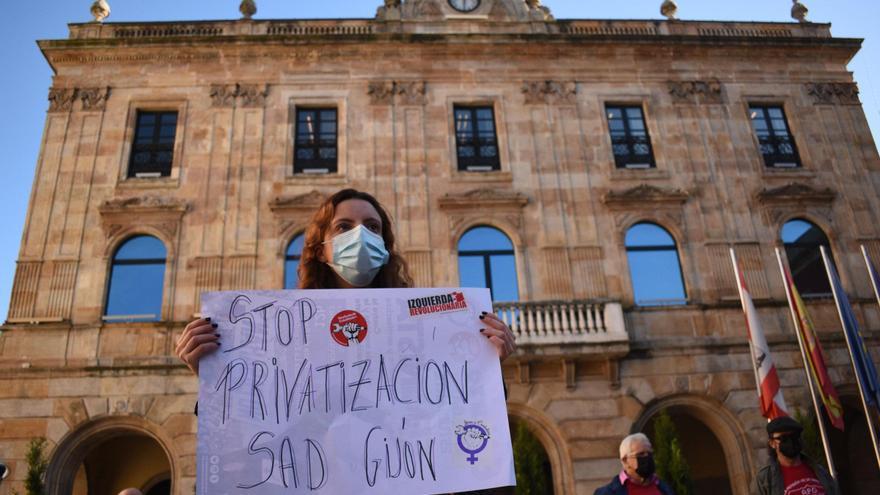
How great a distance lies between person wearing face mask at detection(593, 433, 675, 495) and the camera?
685 centimetres

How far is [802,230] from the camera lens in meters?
17.3

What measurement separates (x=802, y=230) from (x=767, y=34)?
667 cm

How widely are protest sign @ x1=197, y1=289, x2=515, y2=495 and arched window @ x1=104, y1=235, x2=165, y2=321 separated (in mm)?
13749

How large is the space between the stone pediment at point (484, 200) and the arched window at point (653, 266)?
10.1 feet

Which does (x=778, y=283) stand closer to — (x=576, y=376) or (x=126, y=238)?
(x=576, y=376)

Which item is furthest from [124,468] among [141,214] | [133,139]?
[133,139]

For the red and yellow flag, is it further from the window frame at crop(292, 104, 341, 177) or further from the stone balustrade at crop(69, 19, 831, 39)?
the window frame at crop(292, 104, 341, 177)

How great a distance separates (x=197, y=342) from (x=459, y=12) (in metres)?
18.5

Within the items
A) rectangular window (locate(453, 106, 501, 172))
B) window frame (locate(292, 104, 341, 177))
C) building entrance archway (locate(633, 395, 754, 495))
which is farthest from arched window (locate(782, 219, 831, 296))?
window frame (locate(292, 104, 341, 177))

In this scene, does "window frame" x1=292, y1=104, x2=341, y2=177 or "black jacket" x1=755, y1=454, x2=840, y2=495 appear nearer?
"black jacket" x1=755, y1=454, x2=840, y2=495

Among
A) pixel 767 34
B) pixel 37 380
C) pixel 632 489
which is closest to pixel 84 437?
pixel 37 380

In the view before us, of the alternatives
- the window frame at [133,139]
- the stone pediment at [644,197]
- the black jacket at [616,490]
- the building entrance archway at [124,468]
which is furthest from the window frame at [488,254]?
the black jacket at [616,490]

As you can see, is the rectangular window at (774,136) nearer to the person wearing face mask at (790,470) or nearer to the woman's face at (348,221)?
the person wearing face mask at (790,470)

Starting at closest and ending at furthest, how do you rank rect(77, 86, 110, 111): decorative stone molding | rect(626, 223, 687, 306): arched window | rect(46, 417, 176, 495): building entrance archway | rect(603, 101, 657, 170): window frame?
rect(626, 223, 687, 306): arched window < rect(46, 417, 176, 495): building entrance archway < rect(77, 86, 110, 111): decorative stone molding < rect(603, 101, 657, 170): window frame
